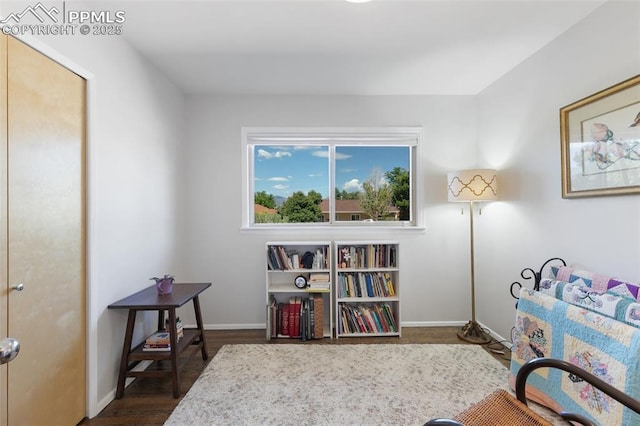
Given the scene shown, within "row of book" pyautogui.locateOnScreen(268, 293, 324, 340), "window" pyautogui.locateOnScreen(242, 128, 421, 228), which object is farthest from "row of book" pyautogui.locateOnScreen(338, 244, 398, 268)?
"row of book" pyautogui.locateOnScreen(268, 293, 324, 340)

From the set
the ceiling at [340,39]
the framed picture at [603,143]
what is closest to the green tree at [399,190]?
the ceiling at [340,39]

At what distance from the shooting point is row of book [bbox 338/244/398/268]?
304cm

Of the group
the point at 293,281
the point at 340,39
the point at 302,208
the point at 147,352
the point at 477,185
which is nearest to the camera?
the point at 147,352

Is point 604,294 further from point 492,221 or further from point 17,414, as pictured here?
point 17,414

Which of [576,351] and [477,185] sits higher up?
[477,185]

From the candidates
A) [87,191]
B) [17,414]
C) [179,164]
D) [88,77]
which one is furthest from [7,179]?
[179,164]

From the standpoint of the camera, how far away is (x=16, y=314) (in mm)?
1375

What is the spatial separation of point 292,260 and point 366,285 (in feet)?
2.73

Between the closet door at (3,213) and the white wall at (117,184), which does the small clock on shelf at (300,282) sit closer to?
the white wall at (117,184)

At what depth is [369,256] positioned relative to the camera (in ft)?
10.0

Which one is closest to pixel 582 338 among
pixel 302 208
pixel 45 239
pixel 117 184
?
pixel 302 208

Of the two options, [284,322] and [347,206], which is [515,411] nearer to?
[284,322]

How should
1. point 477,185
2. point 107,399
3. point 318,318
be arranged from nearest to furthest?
1. point 107,399
2. point 477,185
3. point 318,318

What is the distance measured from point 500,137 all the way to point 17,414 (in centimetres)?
393
